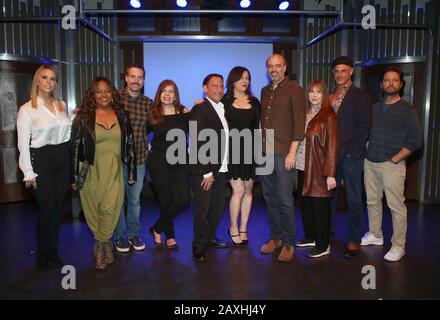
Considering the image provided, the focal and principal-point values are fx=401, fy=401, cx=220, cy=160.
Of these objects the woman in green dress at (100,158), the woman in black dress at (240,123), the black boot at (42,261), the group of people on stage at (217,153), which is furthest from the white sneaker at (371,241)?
the black boot at (42,261)

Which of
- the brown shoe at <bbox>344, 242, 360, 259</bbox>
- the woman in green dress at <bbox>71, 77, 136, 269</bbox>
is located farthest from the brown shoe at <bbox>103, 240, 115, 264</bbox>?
the brown shoe at <bbox>344, 242, 360, 259</bbox>

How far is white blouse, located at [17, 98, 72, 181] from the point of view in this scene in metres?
3.10

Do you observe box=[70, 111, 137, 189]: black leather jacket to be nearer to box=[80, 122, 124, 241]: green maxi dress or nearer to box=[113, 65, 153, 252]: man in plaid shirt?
box=[80, 122, 124, 241]: green maxi dress

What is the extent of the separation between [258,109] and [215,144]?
542 mm

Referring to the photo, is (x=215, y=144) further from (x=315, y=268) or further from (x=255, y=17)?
(x=255, y=17)

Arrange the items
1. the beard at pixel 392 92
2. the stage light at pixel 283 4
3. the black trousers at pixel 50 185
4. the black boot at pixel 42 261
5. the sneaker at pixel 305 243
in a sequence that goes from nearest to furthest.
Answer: the black trousers at pixel 50 185
the black boot at pixel 42 261
the beard at pixel 392 92
the sneaker at pixel 305 243
the stage light at pixel 283 4

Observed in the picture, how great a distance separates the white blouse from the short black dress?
4.55ft

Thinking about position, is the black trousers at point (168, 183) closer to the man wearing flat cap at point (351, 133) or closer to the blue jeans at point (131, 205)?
the blue jeans at point (131, 205)

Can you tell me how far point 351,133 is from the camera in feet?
11.8

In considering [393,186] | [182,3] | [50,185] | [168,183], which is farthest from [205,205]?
[182,3]

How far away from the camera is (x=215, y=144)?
3.45 m

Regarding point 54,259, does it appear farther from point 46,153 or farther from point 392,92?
point 392,92

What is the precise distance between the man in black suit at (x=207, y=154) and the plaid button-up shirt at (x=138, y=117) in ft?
1.62

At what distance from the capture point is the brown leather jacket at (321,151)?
3.40 meters
